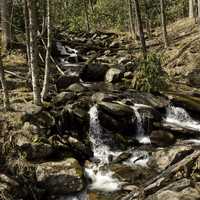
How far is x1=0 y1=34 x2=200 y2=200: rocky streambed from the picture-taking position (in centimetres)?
1262

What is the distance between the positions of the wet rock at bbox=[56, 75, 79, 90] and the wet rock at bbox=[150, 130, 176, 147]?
19.5ft

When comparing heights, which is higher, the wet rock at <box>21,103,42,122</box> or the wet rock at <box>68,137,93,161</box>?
the wet rock at <box>21,103,42,122</box>

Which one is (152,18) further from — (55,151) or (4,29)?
(55,151)

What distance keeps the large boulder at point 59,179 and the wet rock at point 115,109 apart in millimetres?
4581

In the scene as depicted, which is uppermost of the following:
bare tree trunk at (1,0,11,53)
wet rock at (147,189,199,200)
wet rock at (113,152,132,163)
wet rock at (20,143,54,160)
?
bare tree trunk at (1,0,11,53)

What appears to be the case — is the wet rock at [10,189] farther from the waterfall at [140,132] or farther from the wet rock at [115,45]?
the wet rock at [115,45]

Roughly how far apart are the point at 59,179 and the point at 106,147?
12.4ft

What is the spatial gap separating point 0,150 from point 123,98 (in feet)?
25.4

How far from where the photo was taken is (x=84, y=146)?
15711 mm

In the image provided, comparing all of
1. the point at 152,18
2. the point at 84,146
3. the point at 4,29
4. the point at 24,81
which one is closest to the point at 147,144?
the point at 84,146

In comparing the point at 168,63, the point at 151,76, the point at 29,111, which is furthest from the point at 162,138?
the point at 168,63

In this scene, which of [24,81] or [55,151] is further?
[24,81]

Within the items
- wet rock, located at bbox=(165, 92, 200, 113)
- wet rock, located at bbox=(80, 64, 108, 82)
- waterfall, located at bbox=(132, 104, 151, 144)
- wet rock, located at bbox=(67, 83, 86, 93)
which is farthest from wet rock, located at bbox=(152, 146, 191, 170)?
wet rock, located at bbox=(80, 64, 108, 82)

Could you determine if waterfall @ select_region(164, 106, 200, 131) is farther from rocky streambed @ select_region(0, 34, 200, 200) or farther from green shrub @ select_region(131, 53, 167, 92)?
green shrub @ select_region(131, 53, 167, 92)
